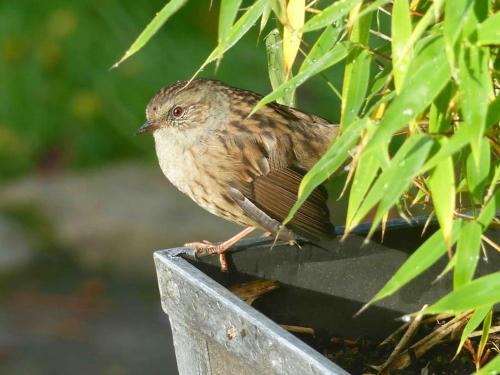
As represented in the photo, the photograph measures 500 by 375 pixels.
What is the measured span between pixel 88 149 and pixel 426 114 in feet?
16.7

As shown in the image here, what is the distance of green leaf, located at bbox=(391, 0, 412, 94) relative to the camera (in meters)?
1.81

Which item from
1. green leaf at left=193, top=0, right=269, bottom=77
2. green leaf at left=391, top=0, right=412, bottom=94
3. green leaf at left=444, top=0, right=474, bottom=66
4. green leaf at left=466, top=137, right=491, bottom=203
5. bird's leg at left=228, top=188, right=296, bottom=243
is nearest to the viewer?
green leaf at left=444, top=0, right=474, bottom=66

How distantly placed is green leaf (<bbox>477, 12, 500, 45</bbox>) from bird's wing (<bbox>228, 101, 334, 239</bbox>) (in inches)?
62.8

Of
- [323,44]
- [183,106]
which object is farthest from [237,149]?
[323,44]

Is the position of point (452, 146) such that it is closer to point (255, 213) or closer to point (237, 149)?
point (255, 213)

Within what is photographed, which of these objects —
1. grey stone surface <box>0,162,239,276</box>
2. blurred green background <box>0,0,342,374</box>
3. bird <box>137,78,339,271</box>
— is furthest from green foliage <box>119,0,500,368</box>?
grey stone surface <box>0,162,239,276</box>

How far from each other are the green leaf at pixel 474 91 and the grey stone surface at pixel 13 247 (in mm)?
5042

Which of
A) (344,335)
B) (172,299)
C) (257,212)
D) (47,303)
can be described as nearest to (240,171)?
(257,212)

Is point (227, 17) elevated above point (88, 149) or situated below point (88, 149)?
above

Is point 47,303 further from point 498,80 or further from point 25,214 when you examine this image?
point 498,80

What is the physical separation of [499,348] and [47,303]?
4.12 metres

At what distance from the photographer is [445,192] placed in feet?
6.13

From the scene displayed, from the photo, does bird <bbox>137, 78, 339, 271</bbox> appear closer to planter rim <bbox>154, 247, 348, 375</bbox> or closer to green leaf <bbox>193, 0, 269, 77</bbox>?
planter rim <bbox>154, 247, 348, 375</bbox>

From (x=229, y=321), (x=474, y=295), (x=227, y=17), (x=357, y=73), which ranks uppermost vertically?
(x=227, y=17)
